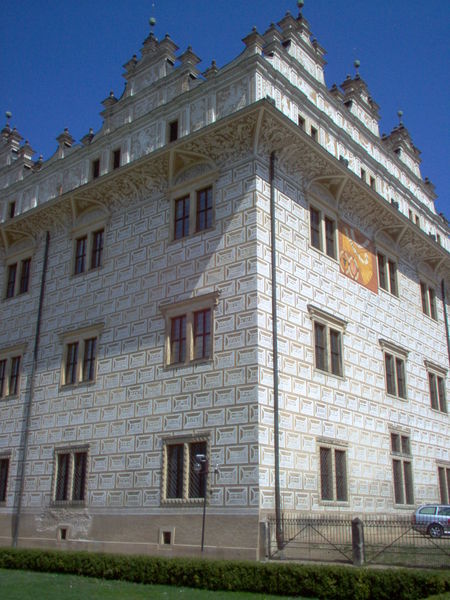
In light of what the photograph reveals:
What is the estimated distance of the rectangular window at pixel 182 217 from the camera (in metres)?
21.5

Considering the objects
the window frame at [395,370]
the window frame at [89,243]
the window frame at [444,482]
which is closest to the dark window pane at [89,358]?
the window frame at [89,243]

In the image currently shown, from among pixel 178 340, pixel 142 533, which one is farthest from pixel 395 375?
pixel 142 533

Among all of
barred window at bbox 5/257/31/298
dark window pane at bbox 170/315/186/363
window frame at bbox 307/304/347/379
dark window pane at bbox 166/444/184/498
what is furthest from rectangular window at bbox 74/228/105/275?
window frame at bbox 307/304/347/379

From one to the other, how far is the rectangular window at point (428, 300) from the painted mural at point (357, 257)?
4572mm

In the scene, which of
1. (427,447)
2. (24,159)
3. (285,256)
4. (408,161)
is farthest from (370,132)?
(24,159)

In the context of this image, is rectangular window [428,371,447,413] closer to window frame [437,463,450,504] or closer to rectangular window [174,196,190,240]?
window frame [437,463,450,504]

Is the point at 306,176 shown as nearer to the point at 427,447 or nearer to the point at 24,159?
the point at 427,447

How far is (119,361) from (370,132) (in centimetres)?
1449

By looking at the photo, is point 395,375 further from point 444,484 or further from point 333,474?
point 333,474

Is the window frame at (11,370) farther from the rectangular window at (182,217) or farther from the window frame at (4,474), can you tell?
the rectangular window at (182,217)

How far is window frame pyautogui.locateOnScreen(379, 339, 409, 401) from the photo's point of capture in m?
24.0

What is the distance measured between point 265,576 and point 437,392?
16.8m

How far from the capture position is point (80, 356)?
22.8m

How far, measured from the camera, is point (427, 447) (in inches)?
1005
